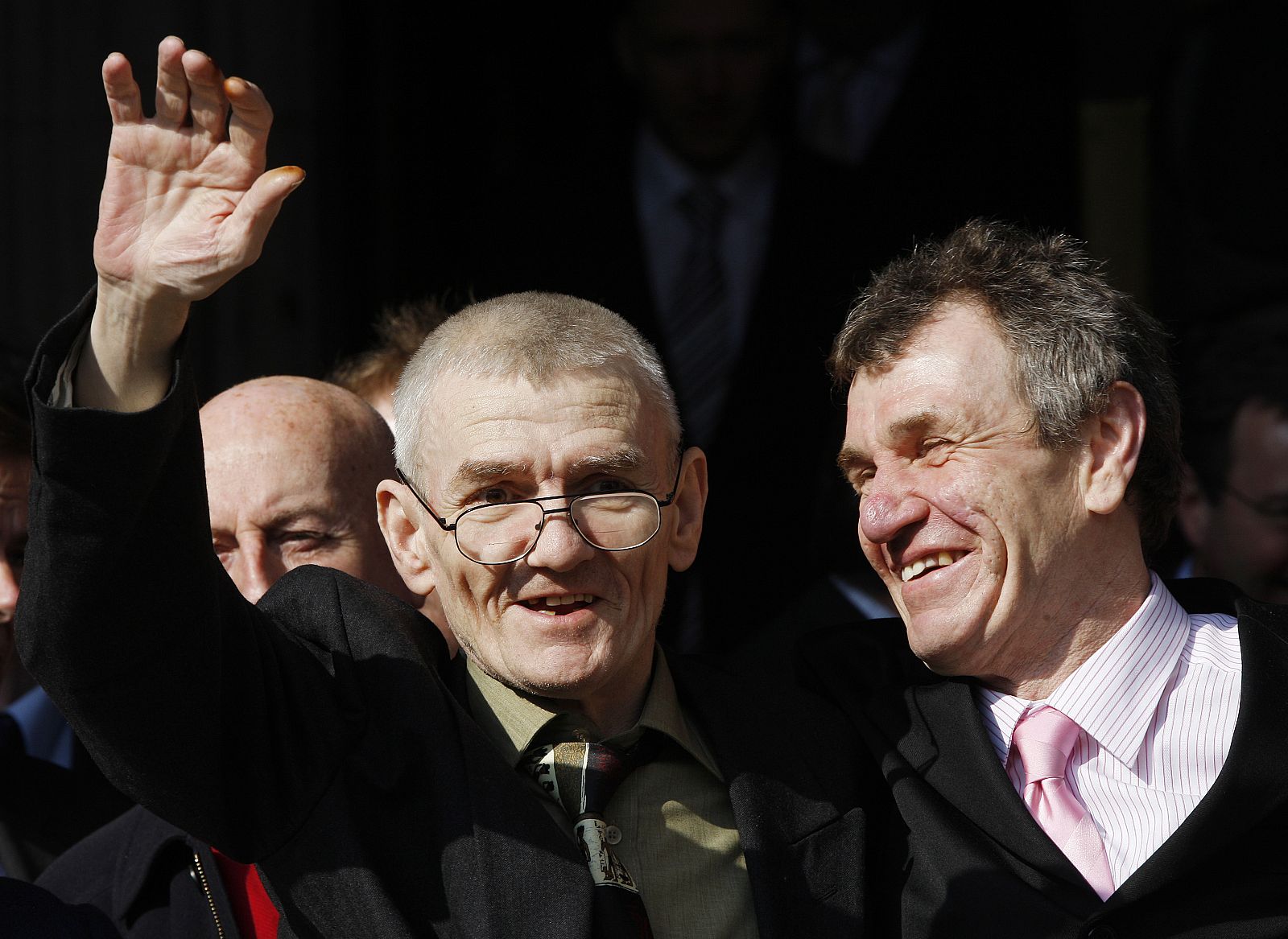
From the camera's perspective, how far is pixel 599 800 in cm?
232

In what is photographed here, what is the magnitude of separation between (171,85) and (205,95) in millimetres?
40

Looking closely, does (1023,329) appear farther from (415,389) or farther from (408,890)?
(408,890)

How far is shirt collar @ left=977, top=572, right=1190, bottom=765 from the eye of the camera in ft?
8.26

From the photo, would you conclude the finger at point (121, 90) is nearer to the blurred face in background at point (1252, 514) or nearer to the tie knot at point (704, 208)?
the blurred face in background at point (1252, 514)

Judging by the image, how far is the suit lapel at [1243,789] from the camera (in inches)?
90.1

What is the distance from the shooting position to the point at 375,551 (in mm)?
3115

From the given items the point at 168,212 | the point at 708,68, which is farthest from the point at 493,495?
the point at 708,68

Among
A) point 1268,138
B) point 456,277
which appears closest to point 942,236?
point 1268,138

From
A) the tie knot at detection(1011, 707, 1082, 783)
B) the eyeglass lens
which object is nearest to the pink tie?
the tie knot at detection(1011, 707, 1082, 783)

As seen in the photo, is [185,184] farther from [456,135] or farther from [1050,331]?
[456,135]

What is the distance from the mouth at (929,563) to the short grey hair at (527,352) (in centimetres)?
43

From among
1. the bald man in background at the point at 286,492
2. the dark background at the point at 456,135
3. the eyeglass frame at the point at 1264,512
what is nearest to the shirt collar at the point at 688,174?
the dark background at the point at 456,135

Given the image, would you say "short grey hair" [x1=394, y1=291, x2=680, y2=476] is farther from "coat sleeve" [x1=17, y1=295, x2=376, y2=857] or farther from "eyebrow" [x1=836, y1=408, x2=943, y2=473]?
"coat sleeve" [x1=17, y1=295, x2=376, y2=857]

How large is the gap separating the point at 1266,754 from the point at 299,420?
1824 millimetres
